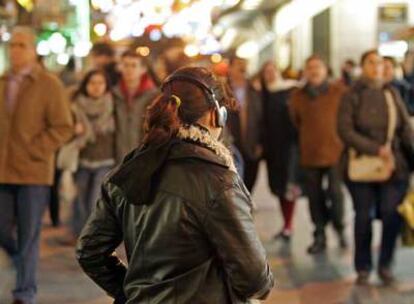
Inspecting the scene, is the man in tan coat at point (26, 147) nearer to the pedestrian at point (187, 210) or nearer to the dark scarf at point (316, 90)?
the pedestrian at point (187, 210)

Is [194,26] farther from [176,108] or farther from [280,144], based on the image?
[176,108]

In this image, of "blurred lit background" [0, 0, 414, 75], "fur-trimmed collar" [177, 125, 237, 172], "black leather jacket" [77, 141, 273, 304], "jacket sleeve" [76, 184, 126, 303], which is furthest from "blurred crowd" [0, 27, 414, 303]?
"black leather jacket" [77, 141, 273, 304]

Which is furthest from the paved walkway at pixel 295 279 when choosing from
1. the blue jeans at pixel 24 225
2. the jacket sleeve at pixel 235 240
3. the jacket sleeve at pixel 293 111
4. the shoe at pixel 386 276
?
the jacket sleeve at pixel 235 240

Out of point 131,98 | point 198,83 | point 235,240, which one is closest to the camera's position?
point 235,240

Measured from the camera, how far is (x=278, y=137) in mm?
9430

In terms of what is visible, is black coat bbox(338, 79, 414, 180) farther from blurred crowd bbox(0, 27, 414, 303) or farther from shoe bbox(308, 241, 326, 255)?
shoe bbox(308, 241, 326, 255)

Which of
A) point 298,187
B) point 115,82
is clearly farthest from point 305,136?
point 115,82

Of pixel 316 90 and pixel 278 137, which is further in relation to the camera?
pixel 278 137

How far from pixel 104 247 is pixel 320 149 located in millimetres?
5620

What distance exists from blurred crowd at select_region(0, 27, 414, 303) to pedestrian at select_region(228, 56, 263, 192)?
1 cm

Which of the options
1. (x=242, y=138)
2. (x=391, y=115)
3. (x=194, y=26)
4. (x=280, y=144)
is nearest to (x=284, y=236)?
(x=280, y=144)

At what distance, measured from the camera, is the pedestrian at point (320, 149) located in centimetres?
855

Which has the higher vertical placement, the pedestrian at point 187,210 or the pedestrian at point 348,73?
the pedestrian at point 187,210

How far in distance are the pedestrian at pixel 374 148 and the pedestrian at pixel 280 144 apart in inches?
85.8
